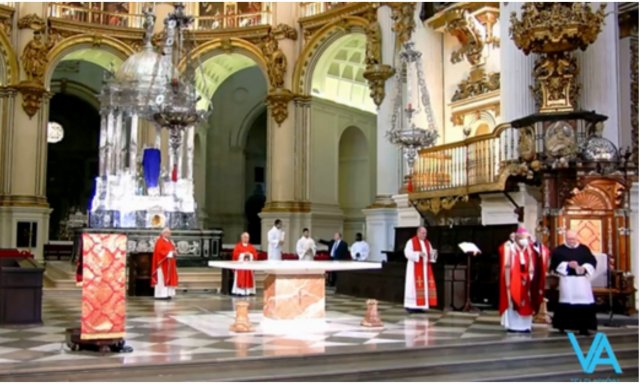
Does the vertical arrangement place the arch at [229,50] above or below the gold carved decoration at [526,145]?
above

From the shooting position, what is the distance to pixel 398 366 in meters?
7.15

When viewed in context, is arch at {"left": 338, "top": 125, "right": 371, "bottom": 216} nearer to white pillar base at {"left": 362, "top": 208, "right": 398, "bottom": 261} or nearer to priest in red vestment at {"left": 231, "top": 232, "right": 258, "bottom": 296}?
white pillar base at {"left": 362, "top": 208, "right": 398, "bottom": 261}

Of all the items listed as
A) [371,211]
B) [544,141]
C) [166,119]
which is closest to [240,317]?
[544,141]

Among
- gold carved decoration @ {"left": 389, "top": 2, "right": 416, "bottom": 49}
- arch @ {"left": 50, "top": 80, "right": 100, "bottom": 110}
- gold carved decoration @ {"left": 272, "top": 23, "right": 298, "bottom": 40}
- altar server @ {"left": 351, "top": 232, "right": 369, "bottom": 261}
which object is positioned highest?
gold carved decoration @ {"left": 272, "top": 23, "right": 298, "bottom": 40}

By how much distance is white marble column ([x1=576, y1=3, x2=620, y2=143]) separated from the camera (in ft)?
40.4

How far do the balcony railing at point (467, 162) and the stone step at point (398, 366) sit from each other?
4639 mm

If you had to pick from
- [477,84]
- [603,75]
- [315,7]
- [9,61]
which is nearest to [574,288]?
[603,75]

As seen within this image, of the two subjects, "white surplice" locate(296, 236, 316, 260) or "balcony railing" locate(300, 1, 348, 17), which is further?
"balcony railing" locate(300, 1, 348, 17)

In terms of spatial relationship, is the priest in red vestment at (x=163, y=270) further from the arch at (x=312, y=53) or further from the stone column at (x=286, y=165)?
the arch at (x=312, y=53)

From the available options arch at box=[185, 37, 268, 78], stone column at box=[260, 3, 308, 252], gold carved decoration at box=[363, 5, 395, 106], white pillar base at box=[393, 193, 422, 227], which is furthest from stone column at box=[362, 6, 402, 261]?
arch at box=[185, 37, 268, 78]

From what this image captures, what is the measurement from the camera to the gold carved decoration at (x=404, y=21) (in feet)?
57.9

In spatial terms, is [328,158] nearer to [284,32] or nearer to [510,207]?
[284,32]

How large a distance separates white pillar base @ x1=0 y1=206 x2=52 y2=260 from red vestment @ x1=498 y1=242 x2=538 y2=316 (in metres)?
15.7

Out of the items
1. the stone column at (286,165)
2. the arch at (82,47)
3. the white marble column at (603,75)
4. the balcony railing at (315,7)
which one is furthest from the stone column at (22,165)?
the white marble column at (603,75)
